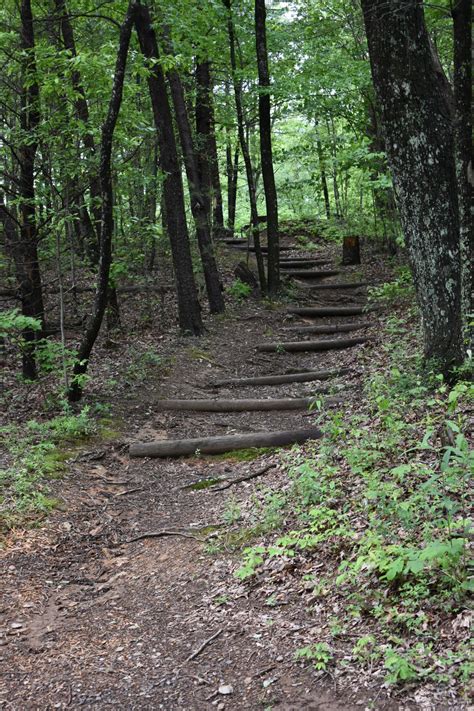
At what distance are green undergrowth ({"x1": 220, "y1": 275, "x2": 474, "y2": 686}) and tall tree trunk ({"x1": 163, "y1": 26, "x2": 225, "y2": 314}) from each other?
28.3 feet

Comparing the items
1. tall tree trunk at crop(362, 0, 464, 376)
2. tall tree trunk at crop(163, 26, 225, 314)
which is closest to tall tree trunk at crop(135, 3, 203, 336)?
tall tree trunk at crop(163, 26, 225, 314)

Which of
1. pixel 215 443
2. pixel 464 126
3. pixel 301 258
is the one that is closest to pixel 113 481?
pixel 215 443

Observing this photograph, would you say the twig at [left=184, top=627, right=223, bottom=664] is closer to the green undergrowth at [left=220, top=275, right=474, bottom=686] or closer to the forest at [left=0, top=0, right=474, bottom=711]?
the forest at [left=0, top=0, right=474, bottom=711]

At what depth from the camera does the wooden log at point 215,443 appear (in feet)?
25.2

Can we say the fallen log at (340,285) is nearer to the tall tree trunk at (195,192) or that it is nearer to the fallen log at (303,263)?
the fallen log at (303,263)

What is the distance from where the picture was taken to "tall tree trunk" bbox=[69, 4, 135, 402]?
8820mm

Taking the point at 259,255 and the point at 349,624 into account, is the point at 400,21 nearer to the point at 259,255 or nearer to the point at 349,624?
the point at 349,624

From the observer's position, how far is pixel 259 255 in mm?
16656

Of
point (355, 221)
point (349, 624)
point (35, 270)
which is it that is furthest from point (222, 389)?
point (355, 221)

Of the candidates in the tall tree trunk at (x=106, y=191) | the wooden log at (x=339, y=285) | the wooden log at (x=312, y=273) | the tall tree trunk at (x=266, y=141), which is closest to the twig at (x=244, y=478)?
the tall tree trunk at (x=106, y=191)

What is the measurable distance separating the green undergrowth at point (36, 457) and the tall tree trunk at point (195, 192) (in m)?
6.59

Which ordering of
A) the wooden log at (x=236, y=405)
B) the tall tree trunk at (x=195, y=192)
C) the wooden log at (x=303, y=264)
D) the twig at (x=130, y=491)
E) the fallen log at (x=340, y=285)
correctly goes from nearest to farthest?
1. the twig at (x=130, y=491)
2. the wooden log at (x=236, y=405)
3. the tall tree trunk at (x=195, y=192)
4. the fallen log at (x=340, y=285)
5. the wooden log at (x=303, y=264)

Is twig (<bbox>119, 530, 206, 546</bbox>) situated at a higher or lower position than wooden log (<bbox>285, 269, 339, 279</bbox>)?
lower

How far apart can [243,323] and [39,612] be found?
1058 cm
